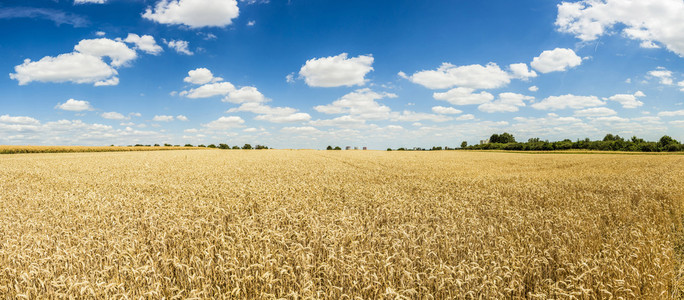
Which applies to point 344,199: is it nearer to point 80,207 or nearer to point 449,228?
point 449,228

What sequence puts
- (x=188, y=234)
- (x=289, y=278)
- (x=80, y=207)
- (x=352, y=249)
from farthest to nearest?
(x=80, y=207) → (x=188, y=234) → (x=352, y=249) → (x=289, y=278)

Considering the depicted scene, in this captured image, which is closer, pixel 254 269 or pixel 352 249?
pixel 254 269

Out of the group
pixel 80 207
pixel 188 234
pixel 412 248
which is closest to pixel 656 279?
pixel 412 248

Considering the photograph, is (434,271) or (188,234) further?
(188,234)

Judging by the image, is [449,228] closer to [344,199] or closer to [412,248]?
[412,248]

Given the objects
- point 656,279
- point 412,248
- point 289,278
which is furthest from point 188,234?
point 656,279

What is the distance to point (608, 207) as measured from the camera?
8.62 metres

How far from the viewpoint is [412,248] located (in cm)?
504

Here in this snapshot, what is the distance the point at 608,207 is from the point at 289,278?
8.79 m

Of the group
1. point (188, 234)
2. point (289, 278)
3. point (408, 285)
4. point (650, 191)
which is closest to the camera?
point (408, 285)

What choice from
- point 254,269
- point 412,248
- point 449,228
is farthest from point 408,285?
point 449,228

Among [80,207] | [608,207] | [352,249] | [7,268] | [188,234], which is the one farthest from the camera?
[608,207]

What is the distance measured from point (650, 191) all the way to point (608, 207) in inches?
A: 200

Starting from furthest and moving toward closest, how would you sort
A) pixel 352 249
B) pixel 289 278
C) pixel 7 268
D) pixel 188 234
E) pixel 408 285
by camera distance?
pixel 188 234 → pixel 352 249 → pixel 7 268 → pixel 289 278 → pixel 408 285
